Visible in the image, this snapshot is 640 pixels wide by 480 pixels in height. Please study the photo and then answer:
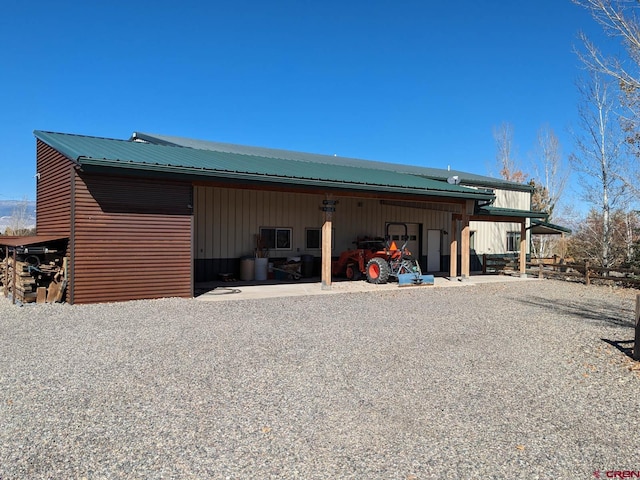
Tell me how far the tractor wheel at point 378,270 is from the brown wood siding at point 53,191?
838 cm

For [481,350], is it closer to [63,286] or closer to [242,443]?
[242,443]

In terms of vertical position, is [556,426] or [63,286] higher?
[63,286]

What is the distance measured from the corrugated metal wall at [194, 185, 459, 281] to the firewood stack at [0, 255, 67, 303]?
193 inches

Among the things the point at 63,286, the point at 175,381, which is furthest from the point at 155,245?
the point at 175,381

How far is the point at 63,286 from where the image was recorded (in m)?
9.42

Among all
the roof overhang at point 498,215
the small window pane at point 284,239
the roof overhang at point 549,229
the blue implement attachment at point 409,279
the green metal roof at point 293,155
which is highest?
the green metal roof at point 293,155

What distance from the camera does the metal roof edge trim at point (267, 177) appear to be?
9.17 metres

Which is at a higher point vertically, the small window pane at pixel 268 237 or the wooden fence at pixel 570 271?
the small window pane at pixel 268 237

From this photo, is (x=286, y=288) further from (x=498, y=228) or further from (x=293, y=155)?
(x=498, y=228)

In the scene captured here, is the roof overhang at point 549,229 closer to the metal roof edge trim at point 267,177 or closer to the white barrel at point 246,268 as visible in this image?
the metal roof edge trim at point 267,177

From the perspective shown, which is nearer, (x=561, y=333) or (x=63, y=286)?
(x=561, y=333)

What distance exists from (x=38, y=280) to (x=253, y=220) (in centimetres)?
739

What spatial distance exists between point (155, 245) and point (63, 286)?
1996 millimetres

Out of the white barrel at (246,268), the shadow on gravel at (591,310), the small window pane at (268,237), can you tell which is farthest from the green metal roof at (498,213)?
the white barrel at (246,268)
